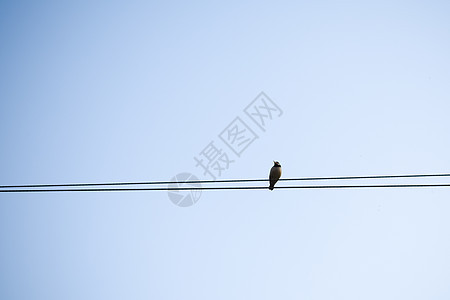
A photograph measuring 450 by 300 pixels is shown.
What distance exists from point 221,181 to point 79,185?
10.9ft

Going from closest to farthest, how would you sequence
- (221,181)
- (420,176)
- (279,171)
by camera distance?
1. (420,176)
2. (221,181)
3. (279,171)

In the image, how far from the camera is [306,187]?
716 centimetres

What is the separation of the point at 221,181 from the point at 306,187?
189cm

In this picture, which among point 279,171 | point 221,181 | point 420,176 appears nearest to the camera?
point 420,176

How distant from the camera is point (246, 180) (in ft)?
24.8

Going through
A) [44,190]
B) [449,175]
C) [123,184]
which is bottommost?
[449,175]

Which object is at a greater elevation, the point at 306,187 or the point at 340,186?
the point at 306,187

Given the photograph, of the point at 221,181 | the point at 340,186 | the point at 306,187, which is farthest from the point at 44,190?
the point at 340,186

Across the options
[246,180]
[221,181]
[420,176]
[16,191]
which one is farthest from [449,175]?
[16,191]

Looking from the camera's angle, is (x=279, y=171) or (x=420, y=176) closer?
(x=420, y=176)

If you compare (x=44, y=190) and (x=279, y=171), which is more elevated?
(x=44, y=190)

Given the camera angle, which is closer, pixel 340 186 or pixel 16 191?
pixel 340 186

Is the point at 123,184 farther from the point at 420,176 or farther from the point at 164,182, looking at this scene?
the point at 420,176

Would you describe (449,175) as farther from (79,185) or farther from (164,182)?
(79,185)
